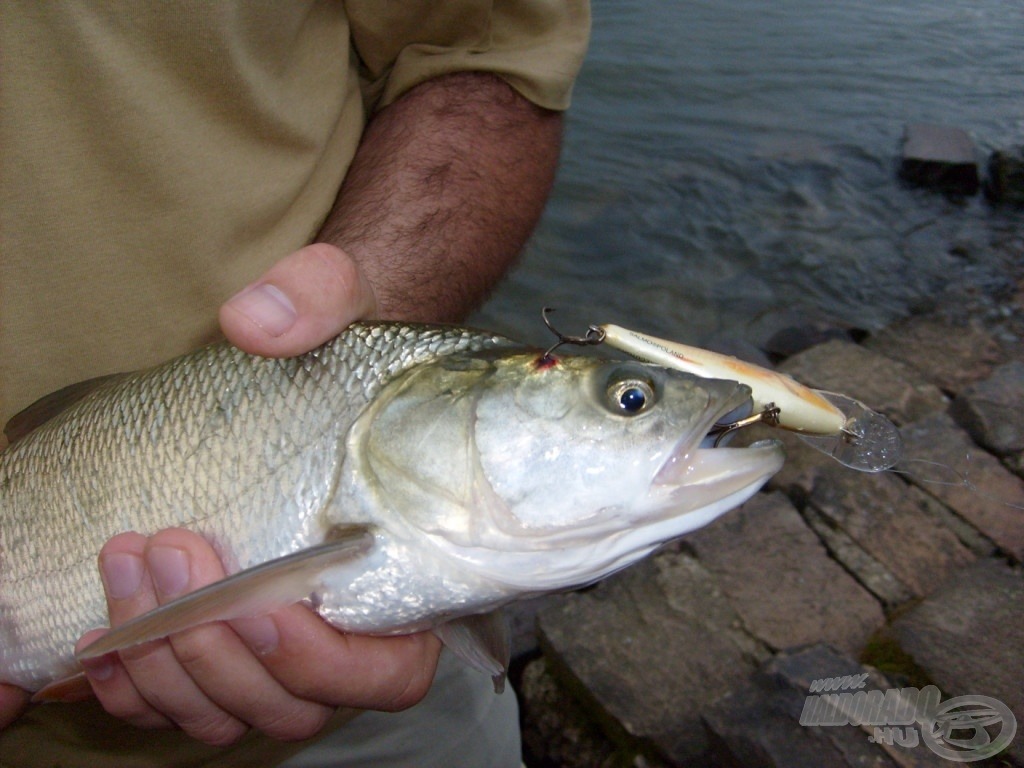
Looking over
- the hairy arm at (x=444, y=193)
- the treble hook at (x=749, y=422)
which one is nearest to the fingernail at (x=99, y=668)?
the hairy arm at (x=444, y=193)

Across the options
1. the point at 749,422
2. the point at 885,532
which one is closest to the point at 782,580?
the point at 885,532

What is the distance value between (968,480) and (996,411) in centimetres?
85

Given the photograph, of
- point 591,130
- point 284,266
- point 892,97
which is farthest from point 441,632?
point 892,97

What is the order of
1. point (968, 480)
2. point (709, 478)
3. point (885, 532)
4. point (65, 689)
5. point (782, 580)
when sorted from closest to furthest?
point (709, 478) → point (65, 689) → point (782, 580) → point (885, 532) → point (968, 480)

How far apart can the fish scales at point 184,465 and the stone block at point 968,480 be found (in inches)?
108

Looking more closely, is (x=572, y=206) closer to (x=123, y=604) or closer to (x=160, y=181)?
(x=160, y=181)

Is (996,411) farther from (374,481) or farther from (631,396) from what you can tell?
(374,481)

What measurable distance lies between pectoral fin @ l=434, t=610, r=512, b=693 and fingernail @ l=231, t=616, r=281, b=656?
12.5 inches

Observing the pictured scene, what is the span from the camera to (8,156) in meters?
1.67

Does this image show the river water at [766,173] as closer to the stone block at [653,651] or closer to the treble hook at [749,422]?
the stone block at [653,651]

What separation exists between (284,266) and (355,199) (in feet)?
2.92

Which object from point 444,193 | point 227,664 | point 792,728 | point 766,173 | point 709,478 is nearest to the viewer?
point 709,478

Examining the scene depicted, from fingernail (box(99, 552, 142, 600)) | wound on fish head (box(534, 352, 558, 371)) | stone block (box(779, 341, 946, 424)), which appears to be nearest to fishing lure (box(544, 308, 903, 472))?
wound on fish head (box(534, 352, 558, 371))

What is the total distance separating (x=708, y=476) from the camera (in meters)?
1.28
